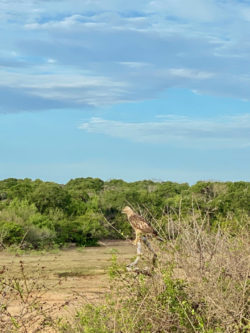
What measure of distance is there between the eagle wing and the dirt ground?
4187 mm

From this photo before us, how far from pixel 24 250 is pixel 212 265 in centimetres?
1337

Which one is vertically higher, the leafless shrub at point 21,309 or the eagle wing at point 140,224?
the eagle wing at point 140,224

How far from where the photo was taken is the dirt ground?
14219 mm

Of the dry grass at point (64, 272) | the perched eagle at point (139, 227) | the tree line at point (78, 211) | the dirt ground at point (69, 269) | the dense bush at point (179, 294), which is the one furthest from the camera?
the tree line at point (78, 211)

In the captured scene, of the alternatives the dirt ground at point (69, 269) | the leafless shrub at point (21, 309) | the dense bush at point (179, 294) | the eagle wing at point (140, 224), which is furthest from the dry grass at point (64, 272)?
the dense bush at point (179, 294)

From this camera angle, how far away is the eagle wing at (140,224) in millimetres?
8484

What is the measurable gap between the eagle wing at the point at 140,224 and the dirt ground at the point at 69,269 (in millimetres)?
4187

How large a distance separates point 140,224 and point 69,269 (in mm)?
9508

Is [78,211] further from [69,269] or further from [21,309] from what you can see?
[21,309]

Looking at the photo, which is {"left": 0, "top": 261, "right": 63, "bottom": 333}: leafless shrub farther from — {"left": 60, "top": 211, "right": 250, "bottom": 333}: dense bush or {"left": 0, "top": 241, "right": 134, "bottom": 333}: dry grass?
{"left": 0, "top": 241, "right": 134, "bottom": 333}: dry grass

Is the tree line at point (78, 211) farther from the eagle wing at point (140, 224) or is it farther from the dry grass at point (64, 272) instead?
the eagle wing at point (140, 224)

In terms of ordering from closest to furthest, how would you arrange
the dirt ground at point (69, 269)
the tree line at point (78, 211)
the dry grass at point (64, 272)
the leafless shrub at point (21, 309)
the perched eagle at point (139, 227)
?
the leafless shrub at point (21, 309), the perched eagle at point (139, 227), the dry grass at point (64, 272), the dirt ground at point (69, 269), the tree line at point (78, 211)

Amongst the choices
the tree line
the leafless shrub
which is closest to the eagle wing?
the leafless shrub

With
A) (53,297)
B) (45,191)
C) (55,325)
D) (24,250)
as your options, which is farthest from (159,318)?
(45,191)
